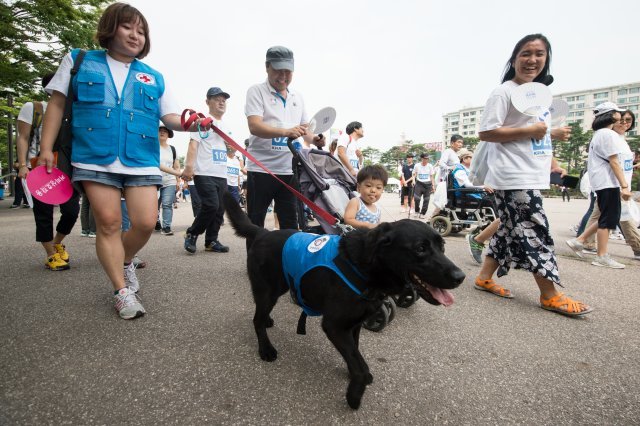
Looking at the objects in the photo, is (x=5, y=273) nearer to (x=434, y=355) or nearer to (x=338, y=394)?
(x=338, y=394)

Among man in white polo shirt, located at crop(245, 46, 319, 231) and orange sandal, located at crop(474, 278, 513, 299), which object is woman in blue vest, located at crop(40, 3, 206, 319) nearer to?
man in white polo shirt, located at crop(245, 46, 319, 231)

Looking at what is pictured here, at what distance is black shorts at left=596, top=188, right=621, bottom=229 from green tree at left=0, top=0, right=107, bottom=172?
15.0 m

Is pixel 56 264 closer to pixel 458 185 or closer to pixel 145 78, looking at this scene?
pixel 145 78

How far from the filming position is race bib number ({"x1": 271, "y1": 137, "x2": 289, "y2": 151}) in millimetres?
3094

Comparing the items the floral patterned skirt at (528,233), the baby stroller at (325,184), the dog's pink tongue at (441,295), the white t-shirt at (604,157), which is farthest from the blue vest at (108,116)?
the white t-shirt at (604,157)

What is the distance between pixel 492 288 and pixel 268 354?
236 centimetres

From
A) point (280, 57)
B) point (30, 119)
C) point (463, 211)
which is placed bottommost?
point (463, 211)

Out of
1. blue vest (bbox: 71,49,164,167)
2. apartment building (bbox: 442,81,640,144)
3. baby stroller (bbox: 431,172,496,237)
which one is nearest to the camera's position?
blue vest (bbox: 71,49,164,167)

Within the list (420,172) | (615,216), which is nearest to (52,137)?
(615,216)

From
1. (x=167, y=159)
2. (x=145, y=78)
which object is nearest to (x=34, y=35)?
(x=167, y=159)

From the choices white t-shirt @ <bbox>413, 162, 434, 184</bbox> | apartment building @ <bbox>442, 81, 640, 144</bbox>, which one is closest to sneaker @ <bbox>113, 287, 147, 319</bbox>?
white t-shirt @ <bbox>413, 162, 434, 184</bbox>

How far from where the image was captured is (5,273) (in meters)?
3.39

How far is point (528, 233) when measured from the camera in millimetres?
2672

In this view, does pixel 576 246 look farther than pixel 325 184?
Yes
